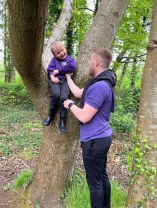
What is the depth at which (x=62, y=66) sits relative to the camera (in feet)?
13.1

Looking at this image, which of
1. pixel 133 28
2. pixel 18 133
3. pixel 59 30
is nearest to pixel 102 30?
pixel 59 30

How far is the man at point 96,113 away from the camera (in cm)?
338

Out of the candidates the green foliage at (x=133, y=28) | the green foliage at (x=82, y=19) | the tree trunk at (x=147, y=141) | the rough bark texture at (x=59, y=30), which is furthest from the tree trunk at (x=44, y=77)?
the green foliage at (x=82, y=19)

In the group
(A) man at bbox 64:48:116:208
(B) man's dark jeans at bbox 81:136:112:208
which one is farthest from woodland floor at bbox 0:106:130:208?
(A) man at bbox 64:48:116:208

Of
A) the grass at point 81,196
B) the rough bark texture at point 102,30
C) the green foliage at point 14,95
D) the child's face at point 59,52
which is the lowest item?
the green foliage at point 14,95

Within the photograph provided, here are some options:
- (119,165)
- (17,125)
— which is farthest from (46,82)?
(17,125)

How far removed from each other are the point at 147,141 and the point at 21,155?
4.06 m

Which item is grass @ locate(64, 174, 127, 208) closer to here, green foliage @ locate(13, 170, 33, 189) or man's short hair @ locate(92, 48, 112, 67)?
green foliage @ locate(13, 170, 33, 189)

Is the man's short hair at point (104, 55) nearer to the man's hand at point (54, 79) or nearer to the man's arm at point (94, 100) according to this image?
the man's arm at point (94, 100)

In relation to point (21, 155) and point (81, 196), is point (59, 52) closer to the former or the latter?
point (81, 196)

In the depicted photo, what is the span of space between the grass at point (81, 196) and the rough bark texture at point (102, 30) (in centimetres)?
163

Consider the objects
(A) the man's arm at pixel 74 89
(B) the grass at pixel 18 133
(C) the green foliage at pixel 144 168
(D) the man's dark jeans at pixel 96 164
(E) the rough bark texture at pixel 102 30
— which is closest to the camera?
(C) the green foliage at pixel 144 168

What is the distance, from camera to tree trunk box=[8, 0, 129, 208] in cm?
362

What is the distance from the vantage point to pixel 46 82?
4.38 m
